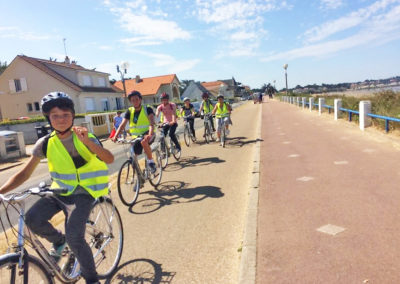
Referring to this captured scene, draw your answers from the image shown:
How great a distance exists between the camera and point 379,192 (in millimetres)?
4902

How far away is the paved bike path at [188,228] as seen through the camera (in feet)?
10.8

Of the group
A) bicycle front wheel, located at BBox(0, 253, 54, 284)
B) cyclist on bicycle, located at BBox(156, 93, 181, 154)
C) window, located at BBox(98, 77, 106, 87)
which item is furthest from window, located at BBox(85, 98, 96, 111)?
bicycle front wheel, located at BBox(0, 253, 54, 284)

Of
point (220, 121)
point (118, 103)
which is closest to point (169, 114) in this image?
point (220, 121)

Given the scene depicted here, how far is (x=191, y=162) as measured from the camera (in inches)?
348

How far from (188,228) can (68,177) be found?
1.97 meters

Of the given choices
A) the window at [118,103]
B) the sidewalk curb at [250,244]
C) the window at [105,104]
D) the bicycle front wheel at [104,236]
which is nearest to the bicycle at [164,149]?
the sidewalk curb at [250,244]

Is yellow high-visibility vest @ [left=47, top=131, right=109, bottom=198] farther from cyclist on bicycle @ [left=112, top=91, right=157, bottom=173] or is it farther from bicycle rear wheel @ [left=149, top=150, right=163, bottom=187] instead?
bicycle rear wheel @ [left=149, top=150, right=163, bottom=187]

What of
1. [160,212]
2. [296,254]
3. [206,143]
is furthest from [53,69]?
[296,254]

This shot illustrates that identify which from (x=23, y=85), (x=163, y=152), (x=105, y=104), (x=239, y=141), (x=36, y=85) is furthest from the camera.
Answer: (x=105, y=104)

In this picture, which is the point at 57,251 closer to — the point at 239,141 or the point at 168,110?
the point at 168,110

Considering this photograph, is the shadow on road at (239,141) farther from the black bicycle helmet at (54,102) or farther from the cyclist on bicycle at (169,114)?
the black bicycle helmet at (54,102)

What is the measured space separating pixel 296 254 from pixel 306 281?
47 cm

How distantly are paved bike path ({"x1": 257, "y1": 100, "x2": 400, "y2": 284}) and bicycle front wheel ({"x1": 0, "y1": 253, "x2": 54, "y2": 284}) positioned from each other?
6.07ft

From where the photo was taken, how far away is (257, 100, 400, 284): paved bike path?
2953mm
